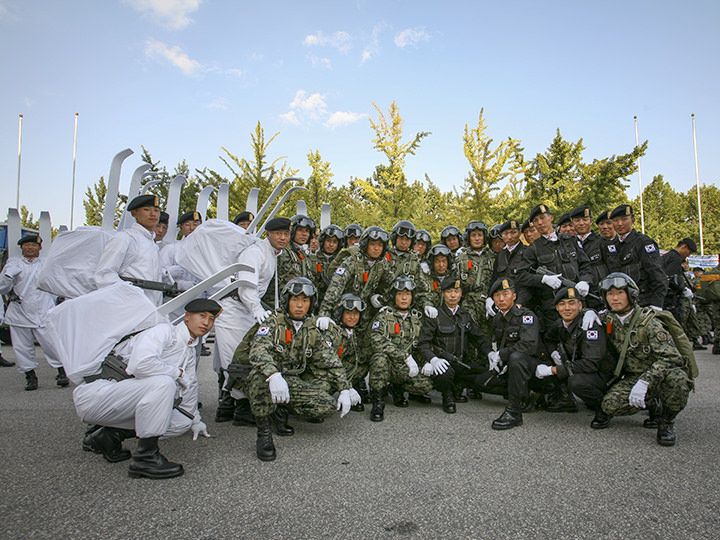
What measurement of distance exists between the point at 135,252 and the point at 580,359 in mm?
4378

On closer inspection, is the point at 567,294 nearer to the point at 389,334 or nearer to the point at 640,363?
the point at 640,363

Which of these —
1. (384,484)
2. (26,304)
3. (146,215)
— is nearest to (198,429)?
(384,484)

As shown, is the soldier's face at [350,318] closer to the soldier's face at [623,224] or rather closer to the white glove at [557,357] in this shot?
the white glove at [557,357]

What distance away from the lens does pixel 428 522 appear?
2557mm

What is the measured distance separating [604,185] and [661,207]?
26.0 m

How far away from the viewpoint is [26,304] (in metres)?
6.94

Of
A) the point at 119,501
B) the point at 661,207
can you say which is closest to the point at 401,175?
the point at 119,501

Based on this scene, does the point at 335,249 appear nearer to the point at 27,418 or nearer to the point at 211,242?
the point at 211,242

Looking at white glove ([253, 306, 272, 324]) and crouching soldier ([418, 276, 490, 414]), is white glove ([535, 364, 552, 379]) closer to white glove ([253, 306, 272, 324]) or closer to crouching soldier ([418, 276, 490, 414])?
crouching soldier ([418, 276, 490, 414])

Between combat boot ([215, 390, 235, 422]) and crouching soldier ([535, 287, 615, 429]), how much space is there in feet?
10.5

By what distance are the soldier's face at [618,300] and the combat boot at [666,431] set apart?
3.27 ft

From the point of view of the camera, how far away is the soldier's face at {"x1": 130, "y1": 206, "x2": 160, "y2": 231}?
14.1 ft

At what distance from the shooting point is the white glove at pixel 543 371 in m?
4.74

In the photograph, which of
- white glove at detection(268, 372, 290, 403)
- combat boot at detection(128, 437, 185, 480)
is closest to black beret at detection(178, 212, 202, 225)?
white glove at detection(268, 372, 290, 403)
